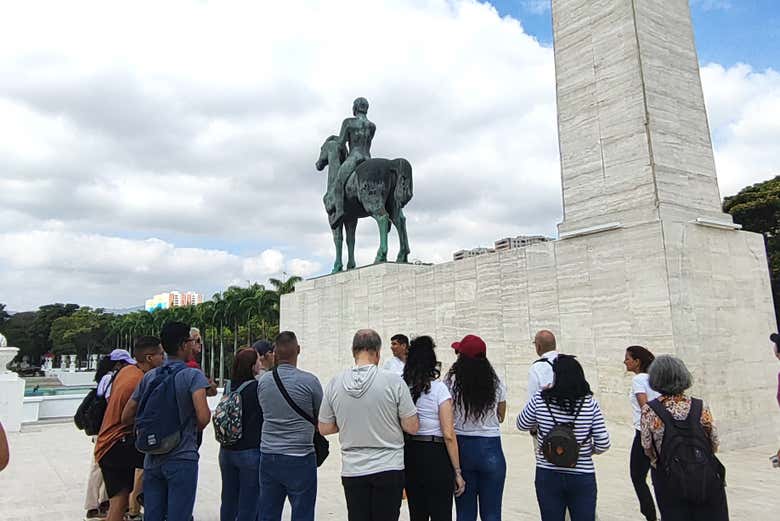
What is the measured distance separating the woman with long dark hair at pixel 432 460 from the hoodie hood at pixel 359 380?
15.2 inches

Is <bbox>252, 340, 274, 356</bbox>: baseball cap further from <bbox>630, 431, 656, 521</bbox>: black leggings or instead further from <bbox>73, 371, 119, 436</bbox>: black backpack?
<bbox>630, 431, 656, 521</bbox>: black leggings

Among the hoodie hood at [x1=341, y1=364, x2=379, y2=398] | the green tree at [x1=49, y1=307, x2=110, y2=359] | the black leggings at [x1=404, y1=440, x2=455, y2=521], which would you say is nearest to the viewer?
the hoodie hood at [x1=341, y1=364, x2=379, y2=398]

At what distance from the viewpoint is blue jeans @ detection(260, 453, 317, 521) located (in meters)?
3.46

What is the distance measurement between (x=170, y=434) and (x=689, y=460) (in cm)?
292

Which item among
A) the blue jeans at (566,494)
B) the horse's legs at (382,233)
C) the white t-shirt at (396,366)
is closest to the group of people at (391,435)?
the blue jeans at (566,494)

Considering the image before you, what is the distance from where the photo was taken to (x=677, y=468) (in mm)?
2748

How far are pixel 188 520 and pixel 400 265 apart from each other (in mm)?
9552

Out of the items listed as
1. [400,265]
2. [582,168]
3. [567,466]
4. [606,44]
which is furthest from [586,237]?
[567,466]

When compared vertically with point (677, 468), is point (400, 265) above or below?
above

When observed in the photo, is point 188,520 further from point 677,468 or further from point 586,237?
point 586,237

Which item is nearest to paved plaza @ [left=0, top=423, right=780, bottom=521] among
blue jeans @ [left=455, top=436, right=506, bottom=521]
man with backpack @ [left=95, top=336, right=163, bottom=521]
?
man with backpack @ [left=95, top=336, right=163, bottom=521]

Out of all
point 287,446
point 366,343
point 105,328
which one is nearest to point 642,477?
point 366,343

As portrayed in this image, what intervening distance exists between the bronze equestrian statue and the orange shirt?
914cm

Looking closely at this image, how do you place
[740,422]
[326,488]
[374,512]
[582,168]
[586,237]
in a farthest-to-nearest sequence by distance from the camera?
[582,168] → [586,237] → [740,422] → [326,488] → [374,512]
